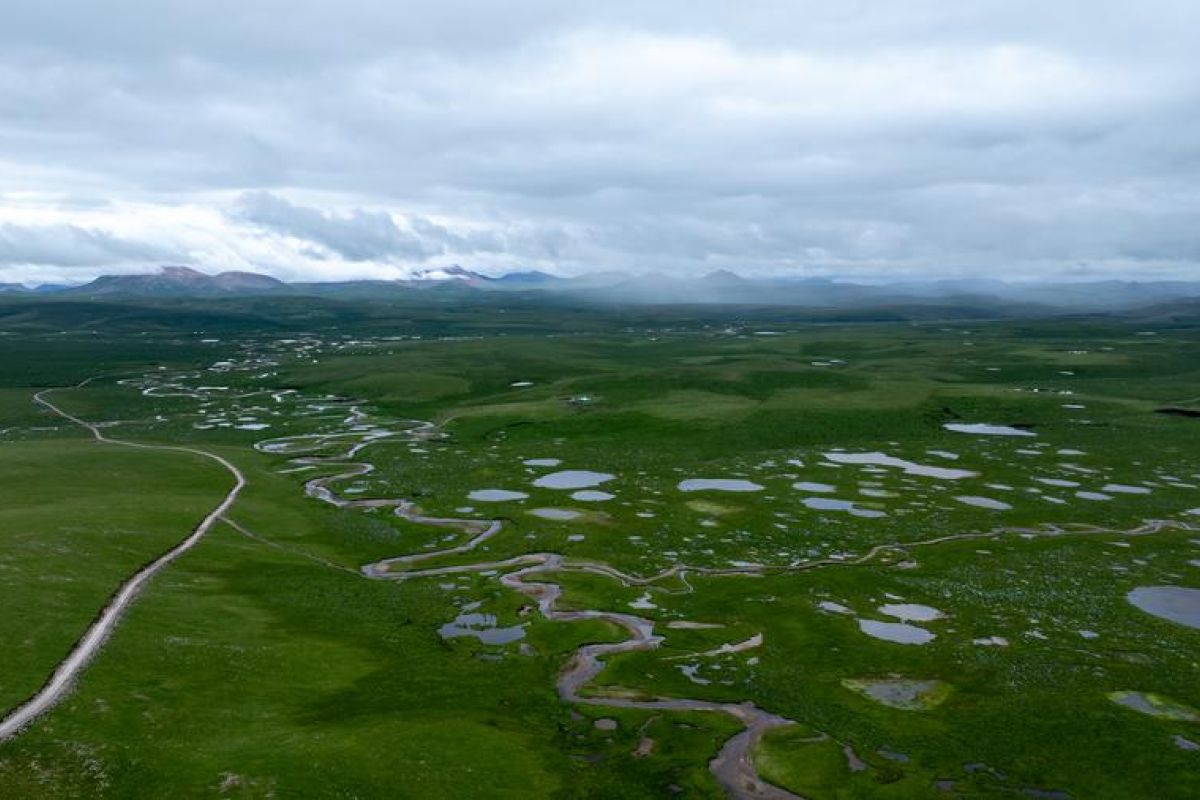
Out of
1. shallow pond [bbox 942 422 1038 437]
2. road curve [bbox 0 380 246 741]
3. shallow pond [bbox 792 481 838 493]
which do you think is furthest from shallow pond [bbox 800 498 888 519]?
road curve [bbox 0 380 246 741]

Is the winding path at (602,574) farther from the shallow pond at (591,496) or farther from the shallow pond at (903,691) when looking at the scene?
the shallow pond at (591,496)

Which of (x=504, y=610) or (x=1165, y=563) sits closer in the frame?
(x=504, y=610)

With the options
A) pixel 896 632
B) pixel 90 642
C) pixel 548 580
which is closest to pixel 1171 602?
pixel 896 632

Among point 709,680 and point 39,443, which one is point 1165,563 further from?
point 39,443

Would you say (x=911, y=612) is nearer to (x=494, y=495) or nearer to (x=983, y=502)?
(x=983, y=502)

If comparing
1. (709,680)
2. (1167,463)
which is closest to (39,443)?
(709,680)

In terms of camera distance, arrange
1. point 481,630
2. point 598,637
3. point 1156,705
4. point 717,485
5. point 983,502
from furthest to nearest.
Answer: point 717,485 < point 983,502 < point 481,630 < point 598,637 < point 1156,705

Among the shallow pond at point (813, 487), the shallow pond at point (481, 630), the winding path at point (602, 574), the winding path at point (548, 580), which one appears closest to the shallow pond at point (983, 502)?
the winding path at point (548, 580)

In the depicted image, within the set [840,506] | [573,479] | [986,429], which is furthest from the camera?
[986,429]

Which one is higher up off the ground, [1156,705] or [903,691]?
[1156,705]

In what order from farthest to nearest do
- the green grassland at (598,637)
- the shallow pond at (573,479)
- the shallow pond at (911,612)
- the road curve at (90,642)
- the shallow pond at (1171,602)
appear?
the shallow pond at (573,479) → the shallow pond at (911,612) → the shallow pond at (1171,602) → the road curve at (90,642) → the green grassland at (598,637)

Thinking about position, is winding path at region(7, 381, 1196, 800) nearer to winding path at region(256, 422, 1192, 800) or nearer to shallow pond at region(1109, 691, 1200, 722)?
winding path at region(256, 422, 1192, 800)
